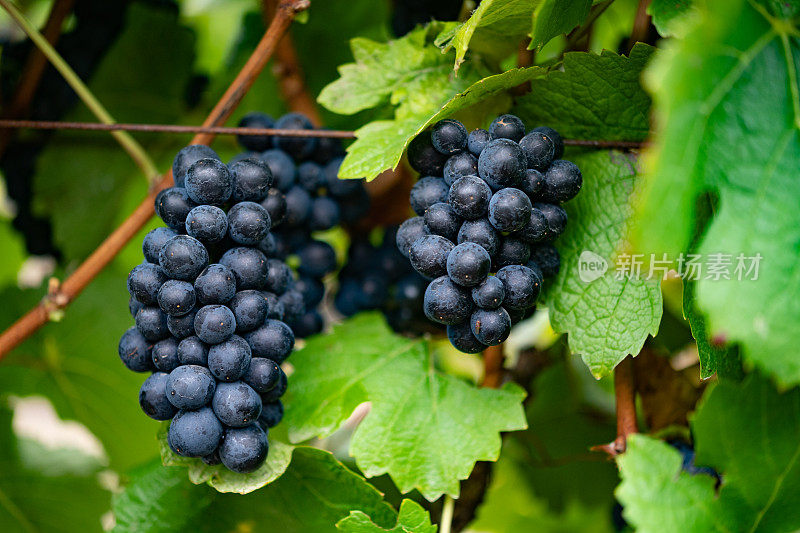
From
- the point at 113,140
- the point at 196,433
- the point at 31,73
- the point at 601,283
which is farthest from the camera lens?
the point at 113,140

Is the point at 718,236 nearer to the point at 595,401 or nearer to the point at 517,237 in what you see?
the point at 517,237

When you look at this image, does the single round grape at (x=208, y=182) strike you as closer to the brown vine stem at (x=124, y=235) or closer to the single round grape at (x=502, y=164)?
the brown vine stem at (x=124, y=235)

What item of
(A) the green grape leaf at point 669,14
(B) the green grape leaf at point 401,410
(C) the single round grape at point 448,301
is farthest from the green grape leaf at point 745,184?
(B) the green grape leaf at point 401,410

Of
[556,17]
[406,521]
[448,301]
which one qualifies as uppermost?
[556,17]

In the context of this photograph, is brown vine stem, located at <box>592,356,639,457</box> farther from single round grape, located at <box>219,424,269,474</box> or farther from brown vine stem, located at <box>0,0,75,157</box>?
brown vine stem, located at <box>0,0,75,157</box>

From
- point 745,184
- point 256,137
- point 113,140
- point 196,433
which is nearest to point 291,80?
point 256,137

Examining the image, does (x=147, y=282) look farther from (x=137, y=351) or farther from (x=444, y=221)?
(x=444, y=221)
